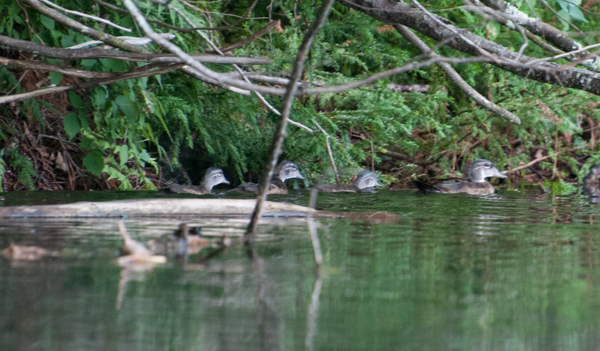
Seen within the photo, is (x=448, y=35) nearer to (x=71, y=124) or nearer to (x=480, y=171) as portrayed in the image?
(x=71, y=124)

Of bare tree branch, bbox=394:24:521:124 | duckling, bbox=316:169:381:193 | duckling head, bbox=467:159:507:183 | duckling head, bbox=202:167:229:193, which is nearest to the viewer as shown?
bare tree branch, bbox=394:24:521:124

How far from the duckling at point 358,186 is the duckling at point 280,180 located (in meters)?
0.43

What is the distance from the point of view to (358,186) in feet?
28.6

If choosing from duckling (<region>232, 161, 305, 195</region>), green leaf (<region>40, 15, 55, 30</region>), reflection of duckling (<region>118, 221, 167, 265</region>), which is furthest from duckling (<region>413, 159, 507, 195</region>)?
reflection of duckling (<region>118, 221, 167, 265</region>)

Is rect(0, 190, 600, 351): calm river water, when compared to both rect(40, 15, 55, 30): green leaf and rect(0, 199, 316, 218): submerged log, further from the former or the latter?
rect(40, 15, 55, 30): green leaf

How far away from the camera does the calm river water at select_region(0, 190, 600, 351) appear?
179cm

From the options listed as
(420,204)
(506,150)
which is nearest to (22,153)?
(420,204)

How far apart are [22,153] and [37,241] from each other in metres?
5.97

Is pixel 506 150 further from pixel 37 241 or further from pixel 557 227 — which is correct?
pixel 37 241

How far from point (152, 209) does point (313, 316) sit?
246cm

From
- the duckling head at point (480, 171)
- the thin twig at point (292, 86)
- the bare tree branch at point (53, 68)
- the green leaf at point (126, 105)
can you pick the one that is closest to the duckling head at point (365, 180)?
the duckling head at point (480, 171)

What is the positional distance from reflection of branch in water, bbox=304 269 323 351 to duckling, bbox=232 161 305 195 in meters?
5.66

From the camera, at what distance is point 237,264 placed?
2.66 m

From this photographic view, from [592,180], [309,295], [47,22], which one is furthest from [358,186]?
[309,295]
